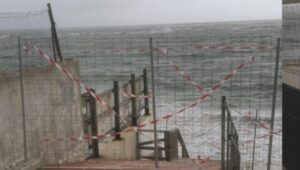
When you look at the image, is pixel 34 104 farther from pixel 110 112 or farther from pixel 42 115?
pixel 110 112

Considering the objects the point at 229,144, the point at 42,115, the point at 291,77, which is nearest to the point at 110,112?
the point at 42,115

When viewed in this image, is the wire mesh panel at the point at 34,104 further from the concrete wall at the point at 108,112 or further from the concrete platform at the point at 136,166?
the concrete wall at the point at 108,112

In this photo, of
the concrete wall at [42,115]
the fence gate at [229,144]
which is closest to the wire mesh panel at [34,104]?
the concrete wall at [42,115]

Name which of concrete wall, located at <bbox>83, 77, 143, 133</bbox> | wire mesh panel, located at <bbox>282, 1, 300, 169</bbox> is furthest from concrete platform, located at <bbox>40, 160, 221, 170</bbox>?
concrete wall, located at <bbox>83, 77, 143, 133</bbox>

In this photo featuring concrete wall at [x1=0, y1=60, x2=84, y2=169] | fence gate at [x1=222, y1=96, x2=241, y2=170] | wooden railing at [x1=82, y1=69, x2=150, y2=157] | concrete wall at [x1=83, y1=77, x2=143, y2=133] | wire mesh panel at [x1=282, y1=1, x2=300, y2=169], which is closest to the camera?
fence gate at [x1=222, y1=96, x2=241, y2=170]

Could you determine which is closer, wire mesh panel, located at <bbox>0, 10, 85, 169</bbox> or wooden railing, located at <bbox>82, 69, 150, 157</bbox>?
wire mesh panel, located at <bbox>0, 10, 85, 169</bbox>

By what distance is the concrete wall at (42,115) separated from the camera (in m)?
7.48

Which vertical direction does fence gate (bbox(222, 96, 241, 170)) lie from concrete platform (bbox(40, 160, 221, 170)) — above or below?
above

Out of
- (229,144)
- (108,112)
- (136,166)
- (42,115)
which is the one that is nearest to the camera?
(229,144)

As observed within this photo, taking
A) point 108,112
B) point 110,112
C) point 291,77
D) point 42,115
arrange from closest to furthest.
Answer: point 42,115, point 291,77, point 108,112, point 110,112

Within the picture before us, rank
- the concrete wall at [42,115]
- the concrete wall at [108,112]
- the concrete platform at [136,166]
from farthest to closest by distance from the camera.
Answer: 1. the concrete wall at [108,112]
2. the concrete platform at [136,166]
3. the concrete wall at [42,115]

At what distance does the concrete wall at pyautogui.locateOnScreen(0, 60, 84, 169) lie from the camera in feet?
24.5

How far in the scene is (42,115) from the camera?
27.2 ft

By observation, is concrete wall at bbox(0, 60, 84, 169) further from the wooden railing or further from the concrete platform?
the wooden railing
